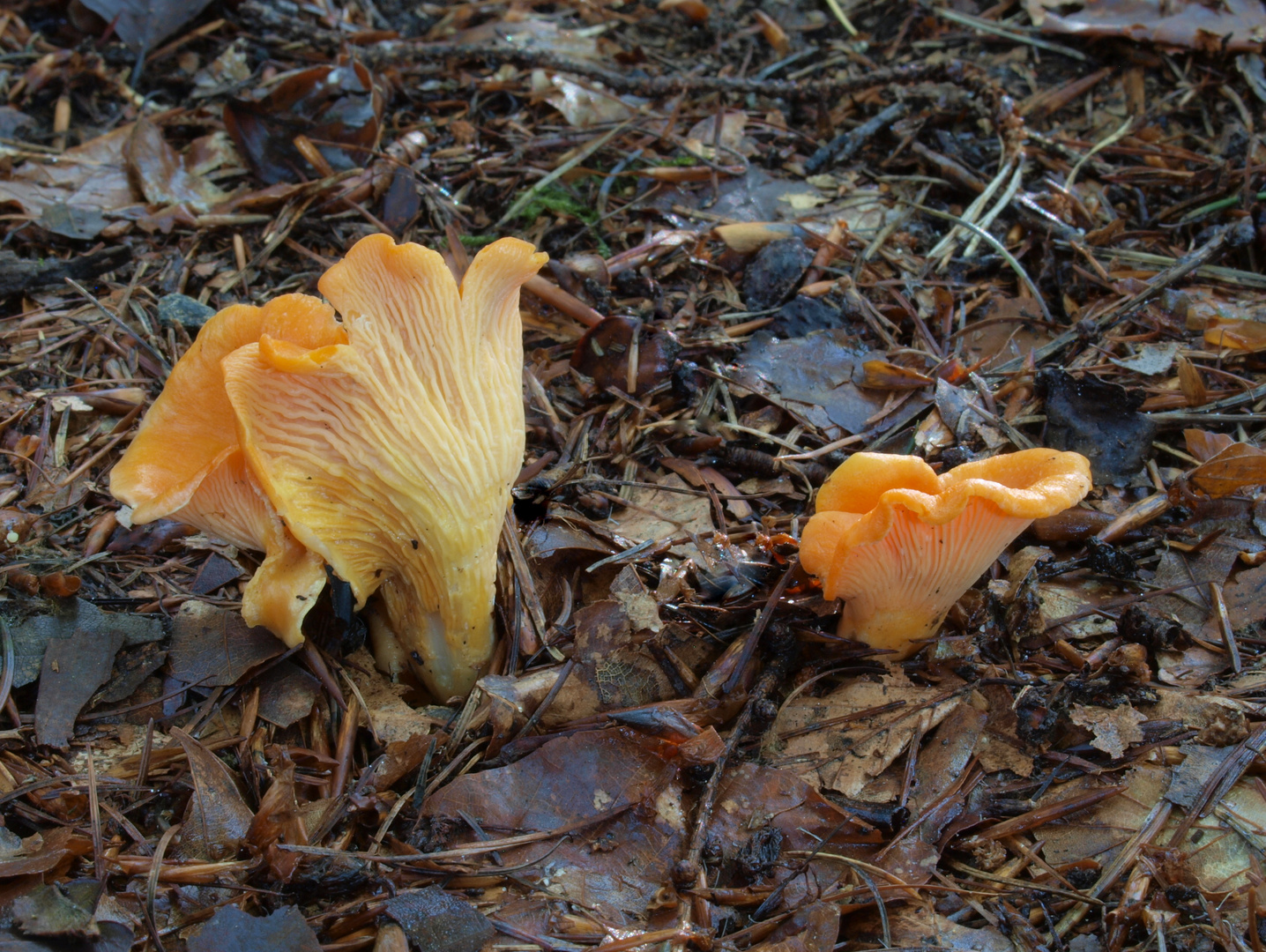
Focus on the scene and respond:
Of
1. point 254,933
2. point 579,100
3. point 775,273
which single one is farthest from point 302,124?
point 254,933

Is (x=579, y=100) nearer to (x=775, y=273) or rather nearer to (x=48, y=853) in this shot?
(x=775, y=273)

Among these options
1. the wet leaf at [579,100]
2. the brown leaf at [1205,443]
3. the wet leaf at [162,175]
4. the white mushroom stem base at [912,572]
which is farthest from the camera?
the wet leaf at [579,100]

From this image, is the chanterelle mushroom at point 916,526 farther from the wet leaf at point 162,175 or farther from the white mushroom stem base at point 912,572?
the wet leaf at point 162,175

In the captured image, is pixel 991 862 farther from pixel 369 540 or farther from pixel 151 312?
pixel 151 312

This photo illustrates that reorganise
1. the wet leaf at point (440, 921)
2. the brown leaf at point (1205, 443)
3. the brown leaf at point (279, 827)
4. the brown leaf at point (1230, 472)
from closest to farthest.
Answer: the wet leaf at point (440, 921) → the brown leaf at point (279, 827) → the brown leaf at point (1230, 472) → the brown leaf at point (1205, 443)

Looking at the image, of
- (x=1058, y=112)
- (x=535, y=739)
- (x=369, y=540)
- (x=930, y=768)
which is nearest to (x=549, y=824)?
(x=535, y=739)

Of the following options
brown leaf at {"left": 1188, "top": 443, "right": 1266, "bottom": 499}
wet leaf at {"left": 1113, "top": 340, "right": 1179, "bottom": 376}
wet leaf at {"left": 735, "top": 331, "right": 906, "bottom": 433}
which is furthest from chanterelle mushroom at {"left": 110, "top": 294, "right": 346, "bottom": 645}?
wet leaf at {"left": 1113, "top": 340, "right": 1179, "bottom": 376}

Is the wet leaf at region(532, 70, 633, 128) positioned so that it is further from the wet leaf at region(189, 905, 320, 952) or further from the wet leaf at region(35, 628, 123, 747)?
the wet leaf at region(189, 905, 320, 952)

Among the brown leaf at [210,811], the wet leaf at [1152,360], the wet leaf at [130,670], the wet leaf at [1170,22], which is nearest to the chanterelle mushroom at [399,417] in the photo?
the brown leaf at [210,811]
